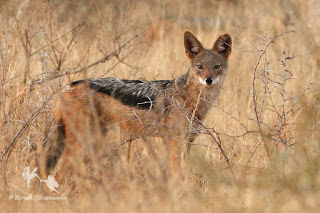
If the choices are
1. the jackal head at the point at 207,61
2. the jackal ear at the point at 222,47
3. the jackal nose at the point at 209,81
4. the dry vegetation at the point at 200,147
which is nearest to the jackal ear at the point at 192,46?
the jackal head at the point at 207,61

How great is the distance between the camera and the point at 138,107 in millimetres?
5438

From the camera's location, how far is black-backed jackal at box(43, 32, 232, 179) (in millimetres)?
5188

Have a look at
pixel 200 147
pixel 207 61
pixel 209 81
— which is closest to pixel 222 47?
pixel 207 61

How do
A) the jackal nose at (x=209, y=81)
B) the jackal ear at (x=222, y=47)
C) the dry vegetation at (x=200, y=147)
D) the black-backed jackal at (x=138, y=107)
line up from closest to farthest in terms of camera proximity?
the dry vegetation at (x=200, y=147) → the black-backed jackal at (x=138, y=107) → the jackal nose at (x=209, y=81) → the jackal ear at (x=222, y=47)

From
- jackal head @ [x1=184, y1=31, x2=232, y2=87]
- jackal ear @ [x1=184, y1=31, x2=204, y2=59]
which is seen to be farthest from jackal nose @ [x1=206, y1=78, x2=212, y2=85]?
jackal ear @ [x1=184, y1=31, x2=204, y2=59]

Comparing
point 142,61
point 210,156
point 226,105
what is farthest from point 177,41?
point 210,156

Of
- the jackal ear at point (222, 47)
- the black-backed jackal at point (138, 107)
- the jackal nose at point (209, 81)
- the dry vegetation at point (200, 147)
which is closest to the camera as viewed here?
the dry vegetation at point (200, 147)

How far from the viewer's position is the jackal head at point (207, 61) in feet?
19.2

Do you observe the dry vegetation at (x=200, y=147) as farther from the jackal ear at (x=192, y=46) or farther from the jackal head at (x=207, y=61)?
the jackal ear at (x=192, y=46)

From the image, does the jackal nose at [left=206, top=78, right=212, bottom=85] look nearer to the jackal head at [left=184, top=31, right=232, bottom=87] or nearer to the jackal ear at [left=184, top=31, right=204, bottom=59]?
the jackal head at [left=184, top=31, right=232, bottom=87]

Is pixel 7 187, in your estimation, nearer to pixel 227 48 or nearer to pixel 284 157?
pixel 284 157

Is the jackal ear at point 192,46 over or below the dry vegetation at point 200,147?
over

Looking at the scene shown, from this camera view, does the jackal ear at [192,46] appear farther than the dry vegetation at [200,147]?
Yes

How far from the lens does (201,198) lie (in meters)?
3.79
